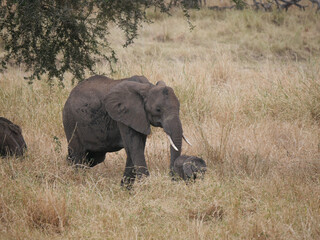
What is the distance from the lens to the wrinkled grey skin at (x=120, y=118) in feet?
17.7

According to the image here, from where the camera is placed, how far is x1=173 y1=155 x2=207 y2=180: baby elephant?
222 inches

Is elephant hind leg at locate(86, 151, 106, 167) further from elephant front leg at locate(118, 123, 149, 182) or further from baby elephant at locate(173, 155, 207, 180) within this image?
baby elephant at locate(173, 155, 207, 180)

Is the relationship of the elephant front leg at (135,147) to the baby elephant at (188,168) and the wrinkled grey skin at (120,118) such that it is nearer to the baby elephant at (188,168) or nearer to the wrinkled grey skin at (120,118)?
the wrinkled grey skin at (120,118)

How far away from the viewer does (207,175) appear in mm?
5762

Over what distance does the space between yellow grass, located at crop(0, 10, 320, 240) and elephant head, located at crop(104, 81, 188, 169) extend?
0.52 m

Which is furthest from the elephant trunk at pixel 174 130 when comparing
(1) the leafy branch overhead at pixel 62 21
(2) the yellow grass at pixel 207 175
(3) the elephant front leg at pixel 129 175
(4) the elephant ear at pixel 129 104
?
(1) the leafy branch overhead at pixel 62 21

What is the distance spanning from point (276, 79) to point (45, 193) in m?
5.20

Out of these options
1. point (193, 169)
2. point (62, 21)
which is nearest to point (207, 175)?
point (193, 169)

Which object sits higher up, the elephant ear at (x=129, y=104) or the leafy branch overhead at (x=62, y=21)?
the leafy branch overhead at (x=62, y=21)

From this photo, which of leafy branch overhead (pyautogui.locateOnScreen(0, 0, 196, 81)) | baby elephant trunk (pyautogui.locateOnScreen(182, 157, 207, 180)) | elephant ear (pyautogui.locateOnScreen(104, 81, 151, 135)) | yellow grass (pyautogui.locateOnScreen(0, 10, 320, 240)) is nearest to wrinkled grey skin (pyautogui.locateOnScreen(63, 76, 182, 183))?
elephant ear (pyautogui.locateOnScreen(104, 81, 151, 135))

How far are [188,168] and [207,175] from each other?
23 centimetres

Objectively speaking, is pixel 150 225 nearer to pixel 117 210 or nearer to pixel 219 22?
pixel 117 210

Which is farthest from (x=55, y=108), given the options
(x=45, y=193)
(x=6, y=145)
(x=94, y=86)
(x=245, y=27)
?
(x=245, y=27)

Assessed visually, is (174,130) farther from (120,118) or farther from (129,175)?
(129,175)
